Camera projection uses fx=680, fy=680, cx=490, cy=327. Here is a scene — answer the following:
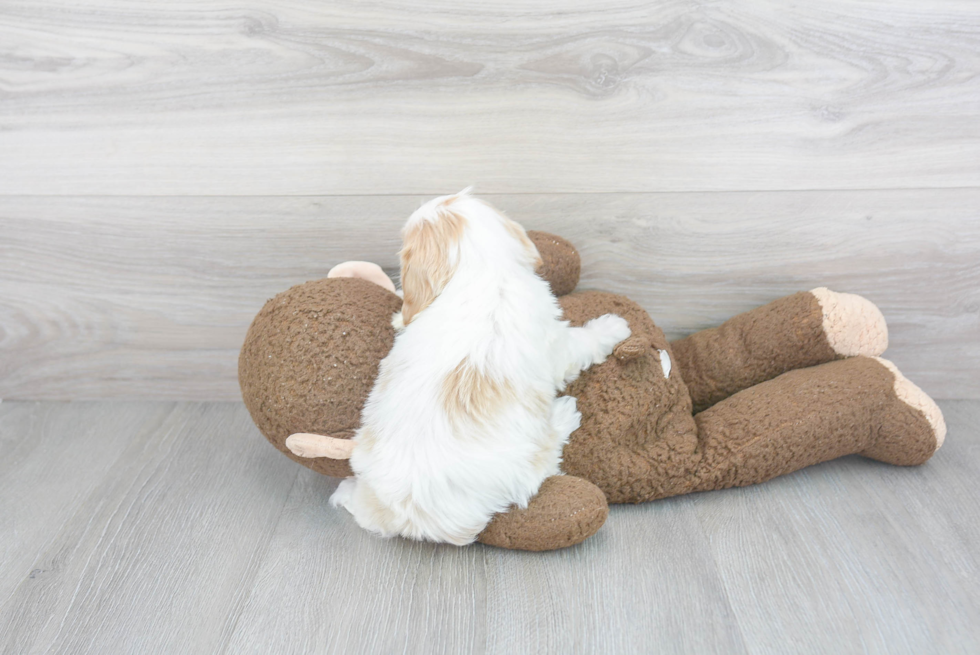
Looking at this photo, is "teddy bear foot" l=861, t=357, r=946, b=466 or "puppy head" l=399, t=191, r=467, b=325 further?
"teddy bear foot" l=861, t=357, r=946, b=466

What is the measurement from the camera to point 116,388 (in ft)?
4.46

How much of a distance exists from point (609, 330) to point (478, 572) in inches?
15.4

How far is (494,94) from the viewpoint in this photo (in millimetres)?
1099

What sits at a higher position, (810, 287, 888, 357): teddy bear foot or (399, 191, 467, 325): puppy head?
(399, 191, 467, 325): puppy head

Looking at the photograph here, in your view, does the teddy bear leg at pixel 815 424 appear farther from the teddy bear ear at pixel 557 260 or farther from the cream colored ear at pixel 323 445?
the cream colored ear at pixel 323 445

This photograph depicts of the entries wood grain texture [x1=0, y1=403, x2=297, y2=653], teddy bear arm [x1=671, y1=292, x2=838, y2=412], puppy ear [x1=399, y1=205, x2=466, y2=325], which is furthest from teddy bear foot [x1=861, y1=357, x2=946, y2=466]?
wood grain texture [x1=0, y1=403, x2=297, y2=653]

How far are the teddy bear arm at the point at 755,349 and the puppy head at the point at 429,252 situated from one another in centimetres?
46

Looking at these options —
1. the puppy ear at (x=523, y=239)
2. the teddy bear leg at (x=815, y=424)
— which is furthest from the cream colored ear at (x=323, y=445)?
the teddy bear leg at (x=815, y=424)

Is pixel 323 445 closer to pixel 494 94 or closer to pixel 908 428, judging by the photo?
pixel 494 94

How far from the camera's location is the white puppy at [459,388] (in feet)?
2.76

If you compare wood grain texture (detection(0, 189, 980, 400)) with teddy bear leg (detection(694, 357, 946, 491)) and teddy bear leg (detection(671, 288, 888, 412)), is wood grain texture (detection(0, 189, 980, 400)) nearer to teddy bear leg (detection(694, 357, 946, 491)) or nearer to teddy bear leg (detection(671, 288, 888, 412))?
teddy bear leg (detection(671, 288, 888, 412))

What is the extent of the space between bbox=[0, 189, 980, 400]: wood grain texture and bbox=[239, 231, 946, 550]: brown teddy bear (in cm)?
10

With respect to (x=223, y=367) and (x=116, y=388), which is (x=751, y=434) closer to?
(x=223, y=367)

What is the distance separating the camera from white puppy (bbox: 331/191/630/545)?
2.76 feet
